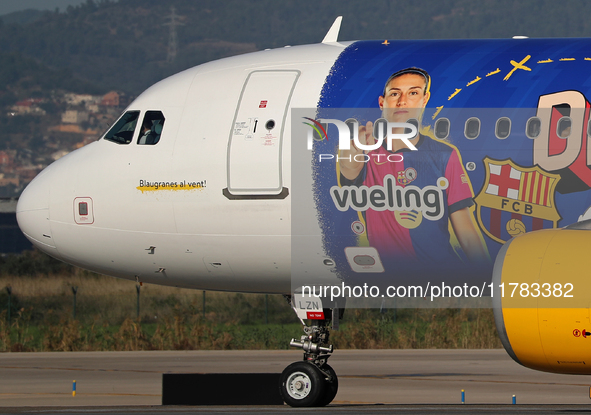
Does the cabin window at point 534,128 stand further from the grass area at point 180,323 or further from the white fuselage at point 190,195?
the grass area at point 180,323

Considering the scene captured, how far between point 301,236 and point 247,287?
138cm

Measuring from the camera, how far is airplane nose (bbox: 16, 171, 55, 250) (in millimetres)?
14141

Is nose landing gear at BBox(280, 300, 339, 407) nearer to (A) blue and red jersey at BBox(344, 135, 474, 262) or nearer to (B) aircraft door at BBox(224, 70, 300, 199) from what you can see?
(A) blue and red jersey at BBox(344, 135, 474, 262)

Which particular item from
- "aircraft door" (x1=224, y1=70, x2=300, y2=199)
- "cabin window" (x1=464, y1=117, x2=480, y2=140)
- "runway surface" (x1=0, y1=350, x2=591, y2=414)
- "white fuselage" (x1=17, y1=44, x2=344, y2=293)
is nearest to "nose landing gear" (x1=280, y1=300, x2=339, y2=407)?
"runway surface" (x1=0, y1=350, x2=591, y2=414)

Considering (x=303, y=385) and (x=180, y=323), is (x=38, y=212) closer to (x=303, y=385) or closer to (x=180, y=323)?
(x=303, y=385)

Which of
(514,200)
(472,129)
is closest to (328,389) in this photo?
(514,200)

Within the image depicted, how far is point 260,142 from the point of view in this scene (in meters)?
13.2

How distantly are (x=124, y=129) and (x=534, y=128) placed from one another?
5.55 m

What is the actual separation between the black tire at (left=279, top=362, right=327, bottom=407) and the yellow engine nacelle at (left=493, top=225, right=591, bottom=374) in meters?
3.31

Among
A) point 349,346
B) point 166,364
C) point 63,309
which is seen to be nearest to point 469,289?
point 166,364

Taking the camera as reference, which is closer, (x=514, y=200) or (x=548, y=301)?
A: (x=548, y=301)

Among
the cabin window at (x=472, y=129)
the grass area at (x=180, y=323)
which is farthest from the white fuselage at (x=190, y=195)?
the grass area at (x=180, y=323)

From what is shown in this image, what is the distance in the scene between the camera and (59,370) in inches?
900

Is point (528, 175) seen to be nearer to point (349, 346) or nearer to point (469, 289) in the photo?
point (469, 289)
